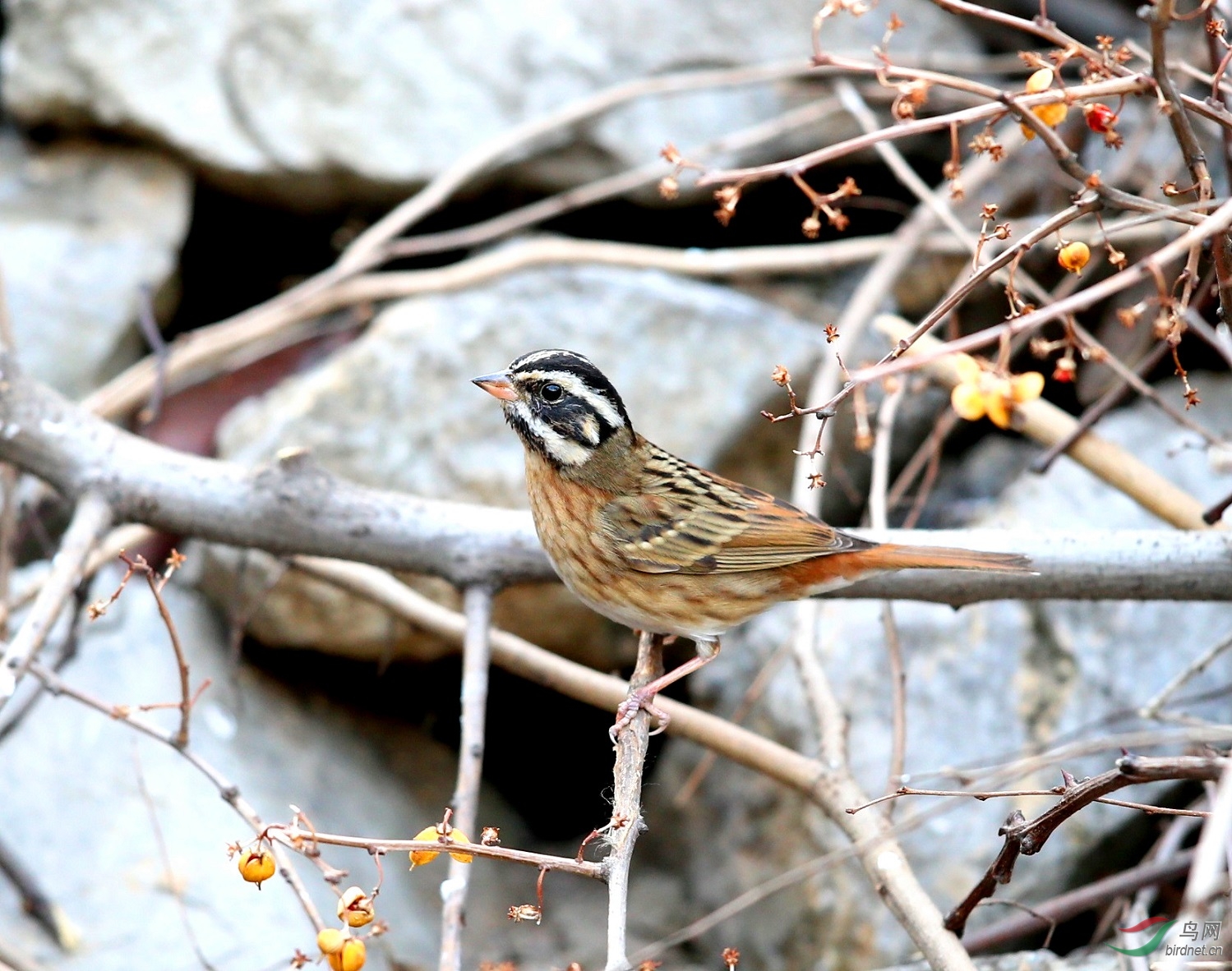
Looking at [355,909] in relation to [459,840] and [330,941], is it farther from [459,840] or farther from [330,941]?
[459,840]

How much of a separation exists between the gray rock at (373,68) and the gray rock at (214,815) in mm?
1893

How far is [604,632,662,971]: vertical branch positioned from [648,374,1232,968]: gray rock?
1.27m

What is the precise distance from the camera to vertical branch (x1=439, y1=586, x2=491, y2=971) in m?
2.62

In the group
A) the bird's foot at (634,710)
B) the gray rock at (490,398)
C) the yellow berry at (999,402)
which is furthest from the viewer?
the gray rock at (490,398)

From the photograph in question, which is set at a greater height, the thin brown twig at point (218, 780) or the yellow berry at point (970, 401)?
the yellow berry at point (970, 401)

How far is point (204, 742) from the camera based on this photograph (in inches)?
167

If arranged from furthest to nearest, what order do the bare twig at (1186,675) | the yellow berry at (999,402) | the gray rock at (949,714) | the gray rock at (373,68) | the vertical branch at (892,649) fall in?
the gray rock at (373,68) → the gray rock at (949,714) → the vertical branch at (892,649) → the bare twig at (1186,675) → the yellow berry at (999,402)

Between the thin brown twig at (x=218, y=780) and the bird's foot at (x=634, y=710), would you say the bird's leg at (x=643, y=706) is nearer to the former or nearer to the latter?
the bird's foot at (x=634, y=710)

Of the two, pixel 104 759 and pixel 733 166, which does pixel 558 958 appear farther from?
pixel 733 166

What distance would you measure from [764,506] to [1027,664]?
1320mm

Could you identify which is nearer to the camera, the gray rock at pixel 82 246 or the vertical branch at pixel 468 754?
the vertical branch at pixel 468 754

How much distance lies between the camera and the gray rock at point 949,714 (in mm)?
4027

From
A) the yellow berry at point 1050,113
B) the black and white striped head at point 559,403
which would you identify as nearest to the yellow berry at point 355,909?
the black and white striped head at point 559,403

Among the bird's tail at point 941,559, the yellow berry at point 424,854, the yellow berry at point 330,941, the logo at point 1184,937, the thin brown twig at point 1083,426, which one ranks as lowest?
the logo at point 1184,937
